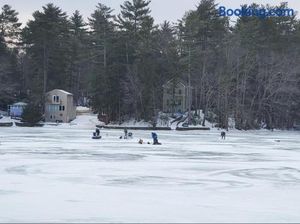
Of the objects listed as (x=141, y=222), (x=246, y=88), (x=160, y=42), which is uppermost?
(x=160, y=42)

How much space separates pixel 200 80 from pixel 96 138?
1301 inches

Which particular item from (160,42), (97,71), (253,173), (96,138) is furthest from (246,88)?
(253,173)

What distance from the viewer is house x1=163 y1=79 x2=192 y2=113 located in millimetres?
70438

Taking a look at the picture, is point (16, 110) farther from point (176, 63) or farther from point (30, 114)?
point (176, 63)

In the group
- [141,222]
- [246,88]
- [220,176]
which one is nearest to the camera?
[141,222]

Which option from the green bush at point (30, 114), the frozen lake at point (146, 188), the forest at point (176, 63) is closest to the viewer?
the frozen lake at point (146, 188)

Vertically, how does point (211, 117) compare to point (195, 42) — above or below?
below

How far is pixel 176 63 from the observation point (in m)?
68.1

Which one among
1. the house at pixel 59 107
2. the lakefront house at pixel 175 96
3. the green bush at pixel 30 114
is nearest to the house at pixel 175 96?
the lakefront house at pixel 175 96

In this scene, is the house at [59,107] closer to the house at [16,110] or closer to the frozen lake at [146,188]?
the house at [16,110]

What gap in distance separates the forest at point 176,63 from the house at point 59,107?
137 centimetres

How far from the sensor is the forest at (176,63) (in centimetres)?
6738

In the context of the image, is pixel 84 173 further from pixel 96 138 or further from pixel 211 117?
pixel 211 117

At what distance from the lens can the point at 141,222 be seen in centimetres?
1068
